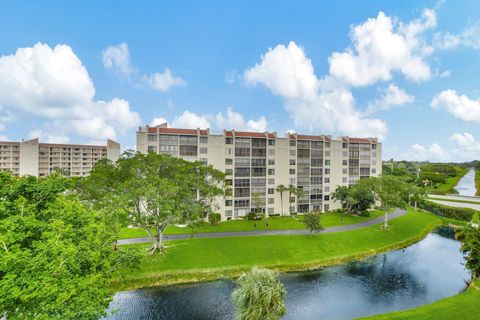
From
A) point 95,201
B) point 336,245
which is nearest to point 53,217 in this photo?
point 95,201

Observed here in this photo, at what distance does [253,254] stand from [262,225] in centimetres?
1665

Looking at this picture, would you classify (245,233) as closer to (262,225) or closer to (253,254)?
(262,225)

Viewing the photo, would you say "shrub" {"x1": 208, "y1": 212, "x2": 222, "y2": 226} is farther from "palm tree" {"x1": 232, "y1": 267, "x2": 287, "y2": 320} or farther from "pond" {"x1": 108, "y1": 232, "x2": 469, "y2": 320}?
"palm tree" {"x1": 232, "y1": 267, "x2": 287, "y2": 320}

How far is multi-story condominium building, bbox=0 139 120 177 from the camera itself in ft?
345

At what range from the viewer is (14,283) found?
37.7 feet

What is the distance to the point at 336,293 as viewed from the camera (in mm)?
30219

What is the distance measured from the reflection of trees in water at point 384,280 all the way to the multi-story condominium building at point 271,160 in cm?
2792

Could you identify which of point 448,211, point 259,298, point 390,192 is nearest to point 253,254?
point 259,298

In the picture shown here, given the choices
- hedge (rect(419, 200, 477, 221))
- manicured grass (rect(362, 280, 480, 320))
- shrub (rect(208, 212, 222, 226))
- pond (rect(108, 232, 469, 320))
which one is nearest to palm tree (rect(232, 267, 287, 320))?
pond (rect(108, 232, 469, 320))

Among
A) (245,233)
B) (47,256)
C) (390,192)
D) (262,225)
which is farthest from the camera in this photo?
(262,225)

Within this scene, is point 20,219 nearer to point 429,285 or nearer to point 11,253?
point 11,253

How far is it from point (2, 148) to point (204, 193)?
112 meters

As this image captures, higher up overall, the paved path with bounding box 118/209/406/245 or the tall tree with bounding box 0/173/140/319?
the tall tree with bounding box 0/173/140/319

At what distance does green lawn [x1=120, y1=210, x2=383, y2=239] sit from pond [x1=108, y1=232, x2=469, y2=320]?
1647 centimetres
